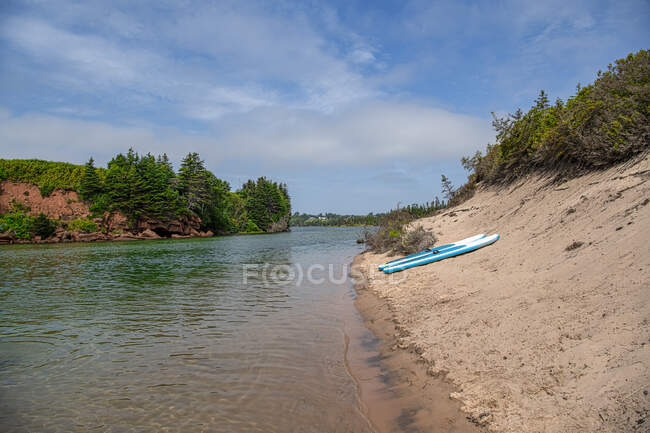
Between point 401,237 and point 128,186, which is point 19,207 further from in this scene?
point 401,237

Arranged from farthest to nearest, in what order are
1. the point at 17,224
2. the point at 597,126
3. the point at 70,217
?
the point at 70,217 < the point at 17,224 < the point at 597,126

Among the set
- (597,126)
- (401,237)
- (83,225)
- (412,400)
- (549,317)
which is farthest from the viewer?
(83,225)

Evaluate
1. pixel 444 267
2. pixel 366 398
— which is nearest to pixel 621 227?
pixel 444 267

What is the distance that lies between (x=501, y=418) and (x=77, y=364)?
6743 mm

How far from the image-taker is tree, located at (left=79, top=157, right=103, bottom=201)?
52.3 meters

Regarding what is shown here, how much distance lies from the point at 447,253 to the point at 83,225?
53504mm

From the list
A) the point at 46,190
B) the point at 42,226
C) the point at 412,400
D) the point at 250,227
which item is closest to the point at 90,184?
the point at 46,190

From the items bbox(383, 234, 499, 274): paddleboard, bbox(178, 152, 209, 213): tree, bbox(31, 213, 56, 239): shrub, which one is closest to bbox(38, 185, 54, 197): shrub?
bbox(31, 213, 56, 239): shrub

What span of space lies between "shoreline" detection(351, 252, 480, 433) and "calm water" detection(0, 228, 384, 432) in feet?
1.05

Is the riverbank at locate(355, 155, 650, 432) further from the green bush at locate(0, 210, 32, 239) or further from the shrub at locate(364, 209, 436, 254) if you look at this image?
the green bush at locate(0, 210, 32, 239)

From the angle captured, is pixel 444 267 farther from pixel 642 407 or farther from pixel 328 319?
pixel 642 407

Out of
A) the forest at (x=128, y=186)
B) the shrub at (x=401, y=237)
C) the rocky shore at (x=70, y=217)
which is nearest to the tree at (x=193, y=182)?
the forest at (x=128, y=186)

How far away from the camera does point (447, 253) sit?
37.2ft

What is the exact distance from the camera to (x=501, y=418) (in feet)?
11.3
